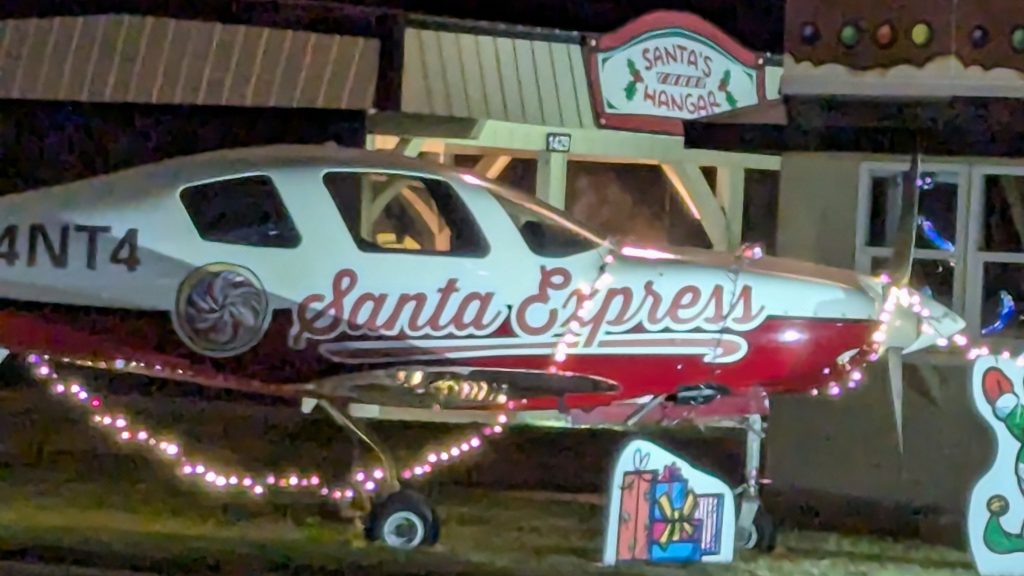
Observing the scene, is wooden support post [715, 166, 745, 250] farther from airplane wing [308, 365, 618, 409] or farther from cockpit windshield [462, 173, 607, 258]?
airplane wing [308, 365, 618, 409]

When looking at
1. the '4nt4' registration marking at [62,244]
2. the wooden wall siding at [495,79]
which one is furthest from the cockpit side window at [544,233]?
the wooden wall siding at [495,79]

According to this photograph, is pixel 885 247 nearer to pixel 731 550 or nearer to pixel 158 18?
pixel 731 550

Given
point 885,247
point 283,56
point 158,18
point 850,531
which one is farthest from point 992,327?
point 158,18

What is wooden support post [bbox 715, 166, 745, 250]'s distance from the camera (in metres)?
9.41

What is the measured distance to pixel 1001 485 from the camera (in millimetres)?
6457

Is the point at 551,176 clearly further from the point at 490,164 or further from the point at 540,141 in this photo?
the point at 490,164

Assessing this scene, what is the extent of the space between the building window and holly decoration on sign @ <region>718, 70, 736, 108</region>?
1242 mm

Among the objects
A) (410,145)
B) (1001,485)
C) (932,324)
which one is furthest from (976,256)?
(410,145)

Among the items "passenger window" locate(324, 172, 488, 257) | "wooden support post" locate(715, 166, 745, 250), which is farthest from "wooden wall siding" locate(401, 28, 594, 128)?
"passenger window" locate(324, 172, 488, 257)

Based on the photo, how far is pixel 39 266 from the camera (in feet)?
20.6

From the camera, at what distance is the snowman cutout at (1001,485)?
6.42 meters

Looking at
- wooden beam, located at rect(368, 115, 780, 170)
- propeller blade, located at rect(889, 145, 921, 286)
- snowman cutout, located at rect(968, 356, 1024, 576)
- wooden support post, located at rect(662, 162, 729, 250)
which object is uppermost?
wooden beam, located at rect(368, 115, 780, 170)

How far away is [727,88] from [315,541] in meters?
4.63

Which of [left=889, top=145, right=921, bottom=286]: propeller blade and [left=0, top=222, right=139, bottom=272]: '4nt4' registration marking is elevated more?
[left=889, top=145, right=921, bottom=286]: propeller blade
